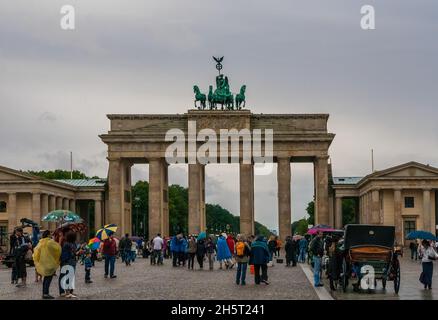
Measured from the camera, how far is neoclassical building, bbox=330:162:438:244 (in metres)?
102

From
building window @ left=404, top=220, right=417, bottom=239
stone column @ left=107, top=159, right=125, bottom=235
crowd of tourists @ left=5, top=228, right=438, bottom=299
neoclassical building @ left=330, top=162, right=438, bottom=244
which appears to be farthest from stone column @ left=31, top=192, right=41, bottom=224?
crowd of tourists @ left=5, top=228, right=438, bottom=299

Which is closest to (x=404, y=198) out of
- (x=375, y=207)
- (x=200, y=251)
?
(x=375, y=207)

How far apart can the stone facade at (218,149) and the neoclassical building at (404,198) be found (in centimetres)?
579

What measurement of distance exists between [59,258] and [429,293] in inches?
460

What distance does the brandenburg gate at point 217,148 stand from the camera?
104 metres

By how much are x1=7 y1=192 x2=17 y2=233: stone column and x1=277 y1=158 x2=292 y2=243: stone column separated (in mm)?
28042

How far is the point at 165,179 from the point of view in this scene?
110562 mm

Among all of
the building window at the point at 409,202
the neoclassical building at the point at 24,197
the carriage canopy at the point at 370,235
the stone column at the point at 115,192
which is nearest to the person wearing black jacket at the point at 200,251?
the carriage canopy at the point at 370,235

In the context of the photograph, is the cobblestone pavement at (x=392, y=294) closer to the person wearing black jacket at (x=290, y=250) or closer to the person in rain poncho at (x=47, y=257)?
the person in rain poncho at (x=47, y=257)

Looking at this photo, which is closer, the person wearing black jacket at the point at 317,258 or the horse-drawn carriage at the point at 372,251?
the horse-drawn carriage at the point at 372,251

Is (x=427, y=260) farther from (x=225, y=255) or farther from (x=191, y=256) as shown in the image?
(x=191, y=256)

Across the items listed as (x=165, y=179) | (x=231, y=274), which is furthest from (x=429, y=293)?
(x=165, y=179)

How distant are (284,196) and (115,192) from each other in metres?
18.5
